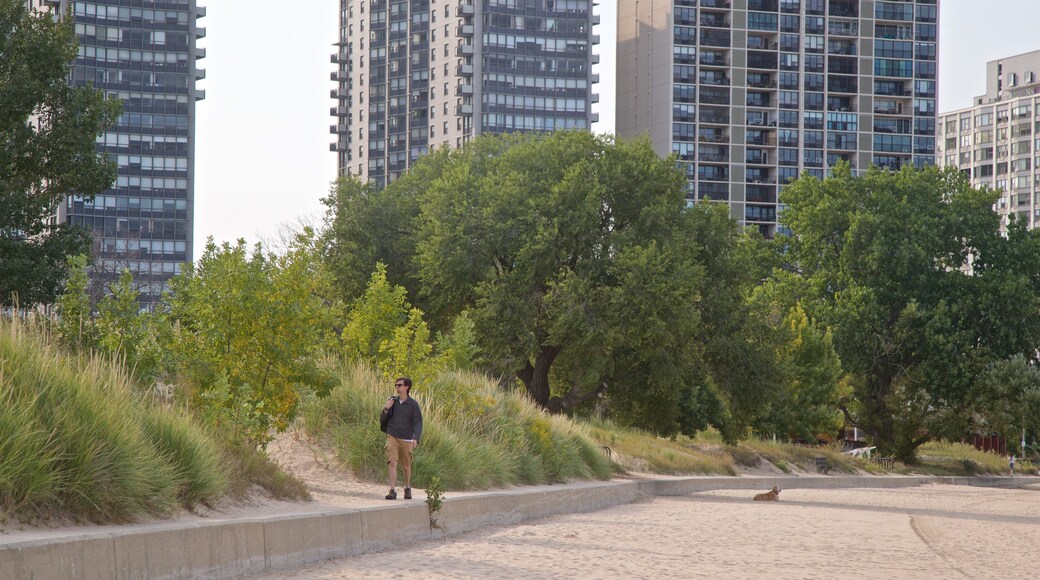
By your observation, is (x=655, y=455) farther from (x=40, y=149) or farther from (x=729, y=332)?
(x=40, y=149)

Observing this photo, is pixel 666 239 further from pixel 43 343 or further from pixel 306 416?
pixel 43 343

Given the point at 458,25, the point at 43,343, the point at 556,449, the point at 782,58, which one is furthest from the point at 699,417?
the point at 458,25

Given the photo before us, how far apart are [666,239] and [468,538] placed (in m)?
25.9

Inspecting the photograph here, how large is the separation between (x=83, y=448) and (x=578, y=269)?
101 feet

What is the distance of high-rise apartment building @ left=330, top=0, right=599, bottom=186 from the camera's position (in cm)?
15462

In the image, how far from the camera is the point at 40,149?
4000cm

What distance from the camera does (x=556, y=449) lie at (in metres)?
26.1

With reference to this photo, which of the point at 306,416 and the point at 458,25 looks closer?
the point at 306,416

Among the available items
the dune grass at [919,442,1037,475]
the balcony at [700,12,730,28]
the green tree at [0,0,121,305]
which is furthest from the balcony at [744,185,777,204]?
the green tree at [0,0,121,305]

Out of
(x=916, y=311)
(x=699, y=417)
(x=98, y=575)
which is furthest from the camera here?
(x=916, y=311)

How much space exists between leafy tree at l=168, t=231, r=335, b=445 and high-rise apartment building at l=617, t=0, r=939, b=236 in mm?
127269

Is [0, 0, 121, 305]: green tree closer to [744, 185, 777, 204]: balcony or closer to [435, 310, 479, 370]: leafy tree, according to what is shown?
[435, 310, 479, 370]: leafy tree

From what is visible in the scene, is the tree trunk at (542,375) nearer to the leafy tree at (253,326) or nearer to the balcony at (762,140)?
the leafy tree at (253,326)

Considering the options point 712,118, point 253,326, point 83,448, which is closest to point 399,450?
point 253,326
